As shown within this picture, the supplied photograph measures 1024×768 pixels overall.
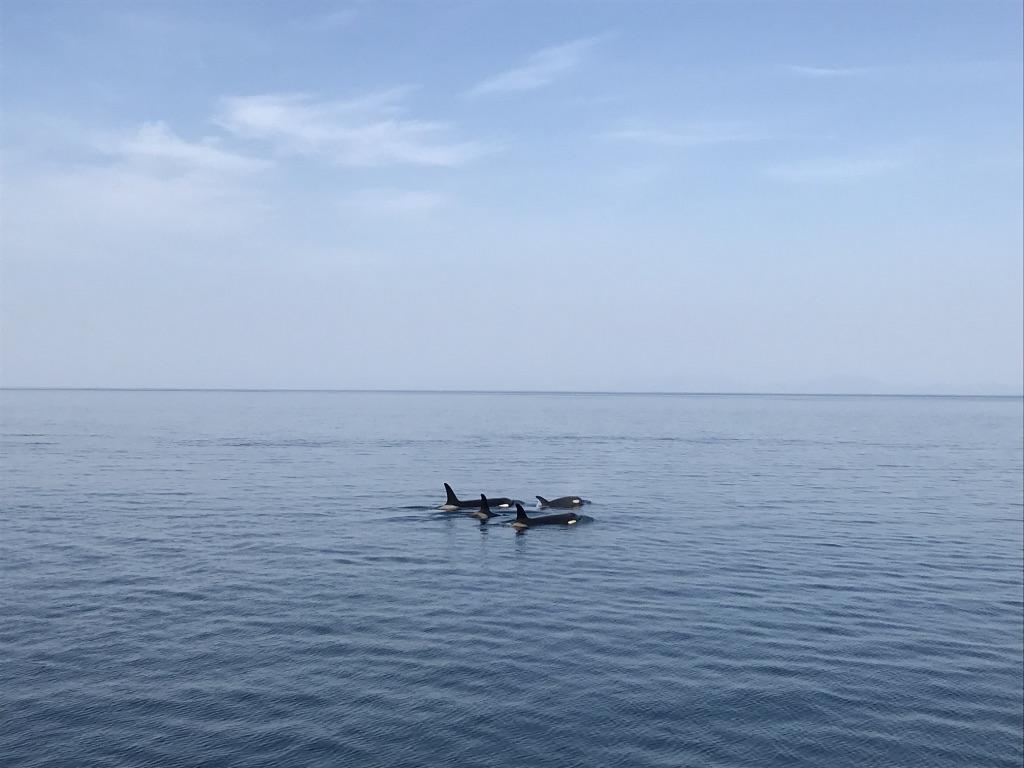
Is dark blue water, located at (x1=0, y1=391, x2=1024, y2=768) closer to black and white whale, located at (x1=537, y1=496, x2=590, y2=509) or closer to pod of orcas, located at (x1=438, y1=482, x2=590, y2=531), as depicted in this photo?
pod of orcas, located at (x1=438, y1=482, x2=590, y2=531)

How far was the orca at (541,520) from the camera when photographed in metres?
49.7

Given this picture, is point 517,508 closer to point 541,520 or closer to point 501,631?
point 541,520

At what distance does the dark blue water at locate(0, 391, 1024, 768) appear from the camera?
2044cm

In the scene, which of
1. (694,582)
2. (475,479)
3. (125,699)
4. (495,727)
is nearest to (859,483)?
(475,479)

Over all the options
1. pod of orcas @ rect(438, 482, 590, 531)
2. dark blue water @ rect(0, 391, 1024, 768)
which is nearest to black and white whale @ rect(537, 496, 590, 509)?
pod of orcas @ rect(438, 482, 590, 531)

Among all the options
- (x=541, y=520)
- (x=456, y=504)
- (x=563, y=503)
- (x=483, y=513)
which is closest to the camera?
(x=541, y=520)

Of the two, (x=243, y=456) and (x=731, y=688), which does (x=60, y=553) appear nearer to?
(x=731, y=688)

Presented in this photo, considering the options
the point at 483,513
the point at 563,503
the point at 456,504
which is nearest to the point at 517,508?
the point at 483,513

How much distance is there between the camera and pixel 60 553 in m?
39.3

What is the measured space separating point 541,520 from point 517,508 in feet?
5.58

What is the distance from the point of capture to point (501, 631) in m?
28.7

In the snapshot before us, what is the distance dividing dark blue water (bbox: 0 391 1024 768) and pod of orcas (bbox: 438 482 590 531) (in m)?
1.31

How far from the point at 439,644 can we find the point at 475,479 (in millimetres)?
49480

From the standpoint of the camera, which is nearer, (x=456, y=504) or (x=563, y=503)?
(x=456, y=504)
